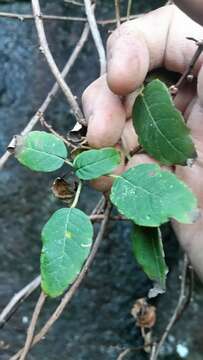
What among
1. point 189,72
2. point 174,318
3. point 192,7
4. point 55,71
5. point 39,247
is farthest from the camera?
point 39,247

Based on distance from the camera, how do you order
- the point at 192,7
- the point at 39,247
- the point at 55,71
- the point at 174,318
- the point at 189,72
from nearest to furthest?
the point at 192,7 → the point at 189,72 → the point at 55,71 → the point at 174,318 → the point at 39,247

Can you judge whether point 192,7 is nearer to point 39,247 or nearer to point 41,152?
point 41,152

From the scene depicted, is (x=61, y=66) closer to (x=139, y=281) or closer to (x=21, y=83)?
(x=21, y=83)

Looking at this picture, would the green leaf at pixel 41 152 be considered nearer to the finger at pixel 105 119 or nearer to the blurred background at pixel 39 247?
the finger at pixel 105 119

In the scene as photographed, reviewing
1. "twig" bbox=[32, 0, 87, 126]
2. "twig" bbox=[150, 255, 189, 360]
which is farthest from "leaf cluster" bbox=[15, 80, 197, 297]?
"twig" bbox=[150, 255, 189, 360]

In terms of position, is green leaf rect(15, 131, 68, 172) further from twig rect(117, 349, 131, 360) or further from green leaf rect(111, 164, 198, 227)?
twig rect(117, 349, 131, 360)

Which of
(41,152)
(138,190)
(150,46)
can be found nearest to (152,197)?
(138,190)
